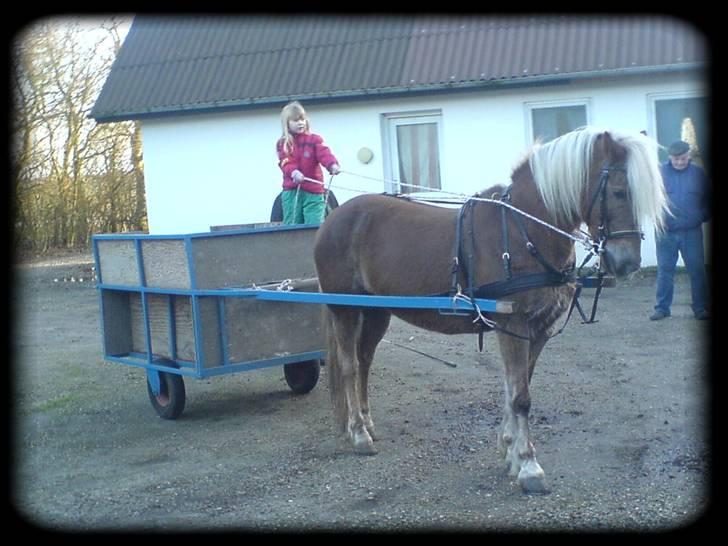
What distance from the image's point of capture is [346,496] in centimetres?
551

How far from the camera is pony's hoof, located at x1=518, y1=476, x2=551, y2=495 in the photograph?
5.34 metres

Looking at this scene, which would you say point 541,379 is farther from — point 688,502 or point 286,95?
point 286,95

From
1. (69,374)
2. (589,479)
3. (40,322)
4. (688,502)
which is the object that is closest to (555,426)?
(589,479)

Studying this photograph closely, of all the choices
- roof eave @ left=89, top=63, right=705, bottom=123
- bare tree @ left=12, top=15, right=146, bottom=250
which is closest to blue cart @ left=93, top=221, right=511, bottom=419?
roof eave @ left=89, top=63, right=705, bottom=123

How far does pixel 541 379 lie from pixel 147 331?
10.7 ft

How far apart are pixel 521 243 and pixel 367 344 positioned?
1.73 metres

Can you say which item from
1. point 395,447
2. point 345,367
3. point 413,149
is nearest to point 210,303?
point 345,367

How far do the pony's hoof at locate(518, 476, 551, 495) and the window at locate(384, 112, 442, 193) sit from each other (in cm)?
945

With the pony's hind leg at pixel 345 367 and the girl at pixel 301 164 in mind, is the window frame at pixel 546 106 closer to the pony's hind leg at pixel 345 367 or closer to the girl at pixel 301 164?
the girl at pixel 301 164

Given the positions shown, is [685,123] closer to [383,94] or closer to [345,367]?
[383,94]

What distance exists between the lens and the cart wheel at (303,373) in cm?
805

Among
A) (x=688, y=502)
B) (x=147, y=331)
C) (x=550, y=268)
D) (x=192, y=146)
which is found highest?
(x=192, y=146)

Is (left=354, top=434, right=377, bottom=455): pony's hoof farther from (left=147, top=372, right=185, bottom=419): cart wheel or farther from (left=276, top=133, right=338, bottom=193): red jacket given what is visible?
(left=276, top=133, right=338, bottom=193): red jacket

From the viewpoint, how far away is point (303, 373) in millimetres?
8062
